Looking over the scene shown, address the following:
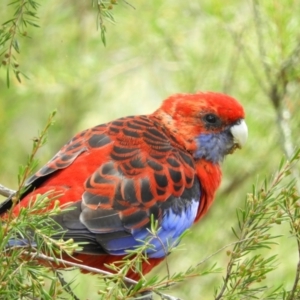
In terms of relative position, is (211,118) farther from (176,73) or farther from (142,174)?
(176,73)

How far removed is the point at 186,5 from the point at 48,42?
1.08m

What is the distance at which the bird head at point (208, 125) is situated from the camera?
3.42 metres

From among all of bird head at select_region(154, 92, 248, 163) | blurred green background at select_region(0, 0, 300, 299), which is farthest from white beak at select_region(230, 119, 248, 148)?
blurred green background at select_region(0, 0, 300, 299)

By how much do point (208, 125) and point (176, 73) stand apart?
1756 mm

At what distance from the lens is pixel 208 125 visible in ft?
11.4

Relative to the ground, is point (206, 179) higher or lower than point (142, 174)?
lower

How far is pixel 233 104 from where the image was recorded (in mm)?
3449

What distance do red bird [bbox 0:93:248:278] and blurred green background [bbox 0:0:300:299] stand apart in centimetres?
81

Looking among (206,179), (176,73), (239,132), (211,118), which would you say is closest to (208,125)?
(211,118)

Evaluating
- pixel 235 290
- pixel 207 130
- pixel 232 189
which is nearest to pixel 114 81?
pixel 232 189

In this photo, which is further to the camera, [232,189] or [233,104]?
[232,189]

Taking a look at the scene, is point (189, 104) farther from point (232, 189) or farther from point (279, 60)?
point (232, 189)

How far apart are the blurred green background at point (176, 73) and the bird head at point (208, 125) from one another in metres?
0.75

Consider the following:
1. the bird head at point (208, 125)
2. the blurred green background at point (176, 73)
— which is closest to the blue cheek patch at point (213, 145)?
the bird head at point (208, 125)
